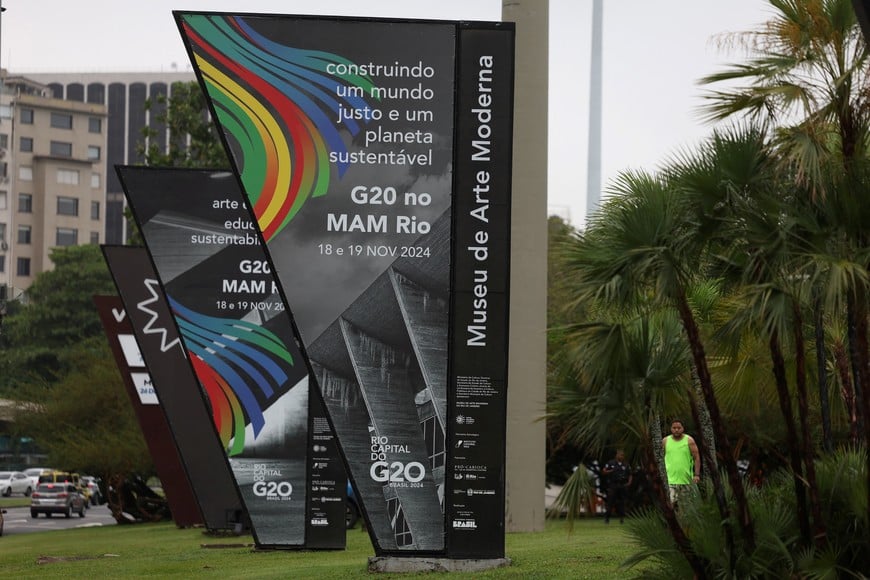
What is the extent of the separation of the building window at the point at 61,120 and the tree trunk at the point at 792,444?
12131 centimetres

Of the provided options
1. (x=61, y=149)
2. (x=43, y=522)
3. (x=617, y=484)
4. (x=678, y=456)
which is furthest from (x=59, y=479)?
(x=61, y=149)

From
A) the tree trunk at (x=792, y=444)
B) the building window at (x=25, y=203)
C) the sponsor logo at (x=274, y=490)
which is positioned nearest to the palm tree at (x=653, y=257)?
the tree trunk at (x=792, y=444)

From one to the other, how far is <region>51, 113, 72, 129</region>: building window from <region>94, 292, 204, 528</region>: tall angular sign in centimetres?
9773

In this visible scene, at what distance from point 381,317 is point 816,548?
631 cm

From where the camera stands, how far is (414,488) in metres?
16.4

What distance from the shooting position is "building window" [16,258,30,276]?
125 meters

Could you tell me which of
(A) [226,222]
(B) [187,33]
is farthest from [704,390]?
(A) [226,222]

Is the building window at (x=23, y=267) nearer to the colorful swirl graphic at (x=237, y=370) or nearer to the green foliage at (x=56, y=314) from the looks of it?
the green foliage at (x=56, y=314)

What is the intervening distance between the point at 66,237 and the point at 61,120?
33.1ft

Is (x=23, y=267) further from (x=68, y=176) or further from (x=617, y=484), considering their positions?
(x=617, y=484)

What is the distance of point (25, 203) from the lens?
124562 mm

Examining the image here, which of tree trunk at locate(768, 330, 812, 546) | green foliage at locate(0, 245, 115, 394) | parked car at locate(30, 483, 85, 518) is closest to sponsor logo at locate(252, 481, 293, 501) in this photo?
tree trunk at locate(768, 330, 812, 546)

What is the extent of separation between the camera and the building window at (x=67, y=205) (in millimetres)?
126438

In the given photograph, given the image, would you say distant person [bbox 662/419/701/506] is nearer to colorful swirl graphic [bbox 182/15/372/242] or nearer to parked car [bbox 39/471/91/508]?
colorful swirl graphic [bbox 182/15/372/242]
